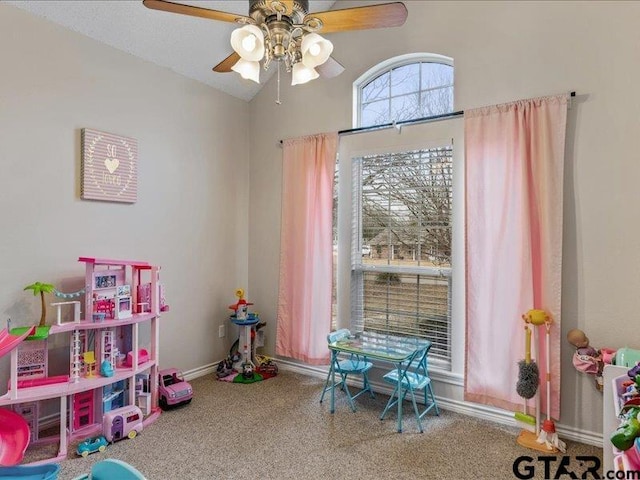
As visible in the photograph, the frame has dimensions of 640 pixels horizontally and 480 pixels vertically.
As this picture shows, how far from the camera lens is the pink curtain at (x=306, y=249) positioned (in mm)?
3443

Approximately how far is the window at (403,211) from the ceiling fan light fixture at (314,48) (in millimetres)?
1464

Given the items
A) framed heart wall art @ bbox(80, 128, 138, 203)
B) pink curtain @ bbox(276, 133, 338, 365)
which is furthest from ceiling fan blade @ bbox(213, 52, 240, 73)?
pink curtain @ bbox(276, 133, 338, 365)

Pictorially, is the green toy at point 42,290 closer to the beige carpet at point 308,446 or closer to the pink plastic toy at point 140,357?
the pink plastic toy at point 140,357

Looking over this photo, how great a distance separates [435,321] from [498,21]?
7.26 feet

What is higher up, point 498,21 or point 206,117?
point 498,21

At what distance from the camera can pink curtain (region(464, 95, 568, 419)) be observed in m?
2.48

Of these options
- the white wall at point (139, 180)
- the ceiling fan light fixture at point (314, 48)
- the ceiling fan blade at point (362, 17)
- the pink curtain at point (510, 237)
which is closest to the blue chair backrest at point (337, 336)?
the pink curtain at point (510, 237)

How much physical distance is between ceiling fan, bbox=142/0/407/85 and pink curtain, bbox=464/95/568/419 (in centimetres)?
123

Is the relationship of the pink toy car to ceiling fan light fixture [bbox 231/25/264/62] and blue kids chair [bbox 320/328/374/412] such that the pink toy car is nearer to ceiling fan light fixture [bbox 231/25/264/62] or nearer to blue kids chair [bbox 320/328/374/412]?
blue kids chair [bbox 320/328/374/412]

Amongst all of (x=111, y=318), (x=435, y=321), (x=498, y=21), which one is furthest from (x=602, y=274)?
(x=111, y=318)

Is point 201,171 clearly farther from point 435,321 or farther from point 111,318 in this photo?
point 435,321

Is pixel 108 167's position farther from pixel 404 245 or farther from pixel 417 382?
pixel 417 382

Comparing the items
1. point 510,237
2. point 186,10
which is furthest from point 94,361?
point 510,237

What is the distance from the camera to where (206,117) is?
3.65 meters
